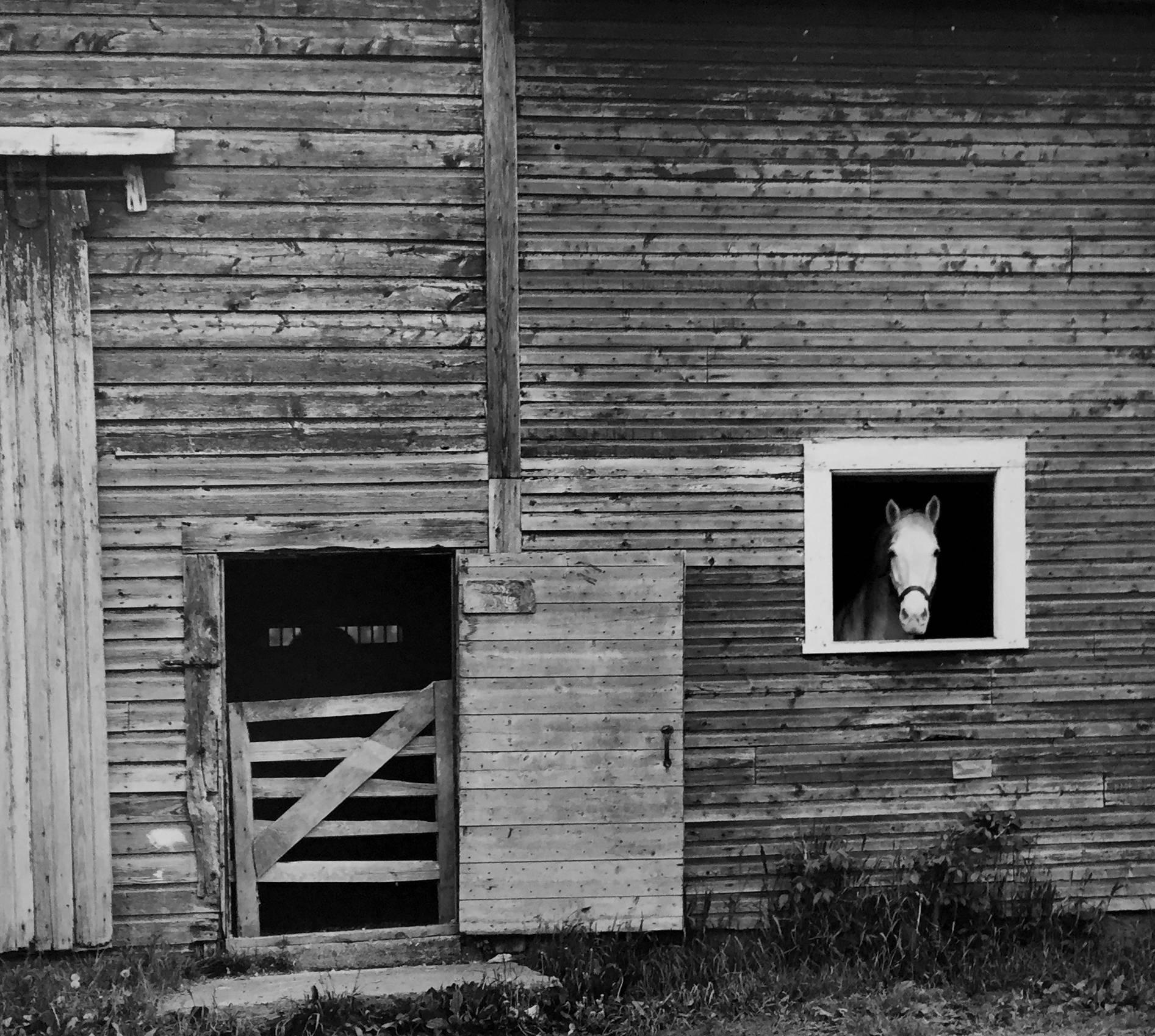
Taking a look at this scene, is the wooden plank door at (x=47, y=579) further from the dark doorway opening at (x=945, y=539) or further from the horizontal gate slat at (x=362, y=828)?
the dark doorway opening at (x=945, y=539)

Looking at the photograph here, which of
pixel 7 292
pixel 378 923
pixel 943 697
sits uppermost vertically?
pixel 7 292

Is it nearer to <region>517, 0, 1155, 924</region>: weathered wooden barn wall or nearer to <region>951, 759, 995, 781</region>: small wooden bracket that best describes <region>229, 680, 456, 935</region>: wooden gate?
<region>517, 0, 1155, 924</region>: weathered wooden barn wall

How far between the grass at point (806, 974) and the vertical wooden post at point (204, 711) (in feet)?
1.80

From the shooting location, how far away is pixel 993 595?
21.7 feet

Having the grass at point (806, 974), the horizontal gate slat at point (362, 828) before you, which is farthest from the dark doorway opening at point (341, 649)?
the grass at point (806, 974)

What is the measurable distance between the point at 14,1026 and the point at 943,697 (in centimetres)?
511

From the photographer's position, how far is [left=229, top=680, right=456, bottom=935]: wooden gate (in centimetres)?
635

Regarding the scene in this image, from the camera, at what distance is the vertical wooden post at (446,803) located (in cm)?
639

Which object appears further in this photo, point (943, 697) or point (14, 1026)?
point (943, 697)

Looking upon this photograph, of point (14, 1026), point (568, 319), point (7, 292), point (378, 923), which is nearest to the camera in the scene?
point (14, 1026)

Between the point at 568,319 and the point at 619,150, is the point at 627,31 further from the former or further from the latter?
the point at 568,319

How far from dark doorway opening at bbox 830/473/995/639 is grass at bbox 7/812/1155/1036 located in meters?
1.61

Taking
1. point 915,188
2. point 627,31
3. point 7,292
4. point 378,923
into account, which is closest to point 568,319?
point 627,31

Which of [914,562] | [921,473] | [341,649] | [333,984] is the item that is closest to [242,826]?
[333,984]
